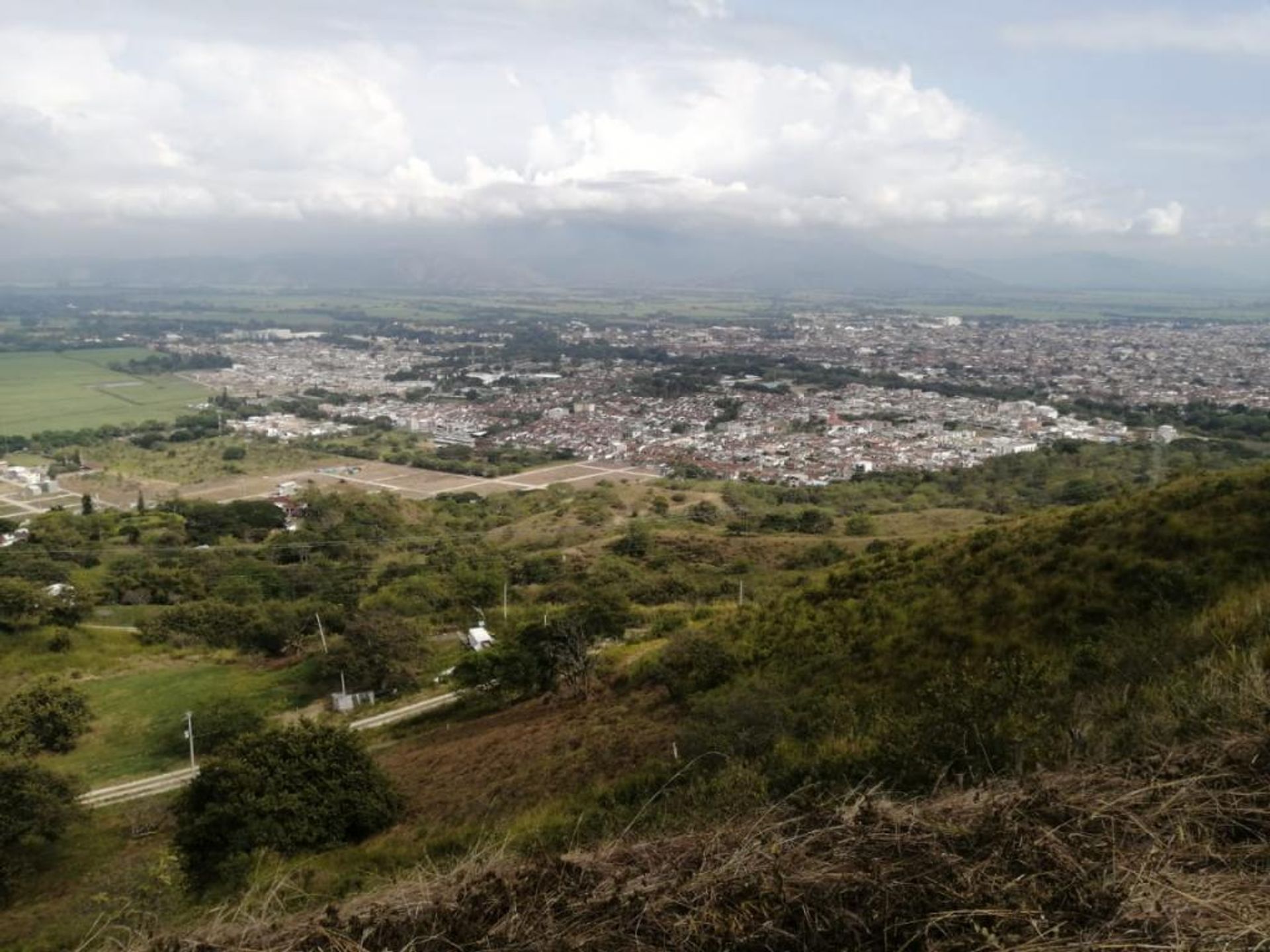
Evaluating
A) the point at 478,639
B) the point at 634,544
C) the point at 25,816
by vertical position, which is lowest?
the point at 478,639

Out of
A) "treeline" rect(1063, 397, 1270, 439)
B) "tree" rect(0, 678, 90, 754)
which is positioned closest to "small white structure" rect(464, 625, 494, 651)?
"tree" rect(0, 678, 90, 754)

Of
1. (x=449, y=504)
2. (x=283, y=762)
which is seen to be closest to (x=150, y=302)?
(x=449, y=504)

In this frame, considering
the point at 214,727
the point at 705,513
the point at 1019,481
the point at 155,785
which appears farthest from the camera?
the point at 1019,481

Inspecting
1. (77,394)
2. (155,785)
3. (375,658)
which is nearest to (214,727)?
(155,785)

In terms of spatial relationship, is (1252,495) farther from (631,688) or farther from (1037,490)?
(1037,490)

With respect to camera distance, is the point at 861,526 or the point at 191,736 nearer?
the point at 191,736

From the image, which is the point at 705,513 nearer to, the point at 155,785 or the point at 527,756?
the point at 155,785

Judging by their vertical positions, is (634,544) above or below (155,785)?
above

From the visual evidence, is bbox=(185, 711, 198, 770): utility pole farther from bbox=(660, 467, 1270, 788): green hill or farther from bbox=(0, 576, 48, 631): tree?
bbox=(0, 576, 48, 631): tree
